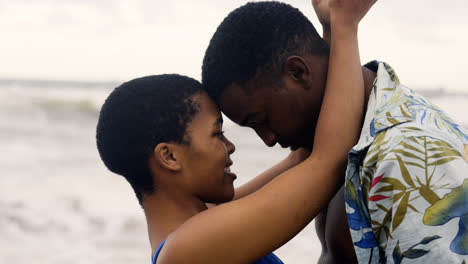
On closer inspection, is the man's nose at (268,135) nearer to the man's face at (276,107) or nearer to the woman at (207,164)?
the man's face at (276,107)

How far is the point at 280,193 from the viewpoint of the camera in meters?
1.79

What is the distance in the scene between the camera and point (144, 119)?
1.99 m

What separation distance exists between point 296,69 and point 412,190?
23.5 inches

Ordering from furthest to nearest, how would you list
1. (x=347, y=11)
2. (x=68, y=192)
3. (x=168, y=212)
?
1. (x=68, y=192)
2. (x=168, y=212)
3. (x=347, y=11)

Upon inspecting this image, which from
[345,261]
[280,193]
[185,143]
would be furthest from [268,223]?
[345,261]

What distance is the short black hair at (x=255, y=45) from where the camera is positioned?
79.6 inches

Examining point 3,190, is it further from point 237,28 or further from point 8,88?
point 8,88

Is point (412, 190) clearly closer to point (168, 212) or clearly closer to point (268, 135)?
point (268, 135)

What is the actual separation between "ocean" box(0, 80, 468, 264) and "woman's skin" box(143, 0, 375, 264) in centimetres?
405

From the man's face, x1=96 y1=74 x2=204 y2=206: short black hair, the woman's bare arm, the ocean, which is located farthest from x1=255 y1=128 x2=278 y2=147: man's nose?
the ocean

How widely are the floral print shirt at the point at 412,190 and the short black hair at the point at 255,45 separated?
437mm

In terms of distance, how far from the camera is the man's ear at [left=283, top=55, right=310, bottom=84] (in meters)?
2.01

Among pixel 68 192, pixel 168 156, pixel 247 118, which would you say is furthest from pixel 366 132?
pixel 68 192

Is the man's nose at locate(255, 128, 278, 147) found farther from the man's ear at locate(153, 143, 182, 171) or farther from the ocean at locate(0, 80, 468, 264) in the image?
the ocean at locate(0, 80, 468, 264)
